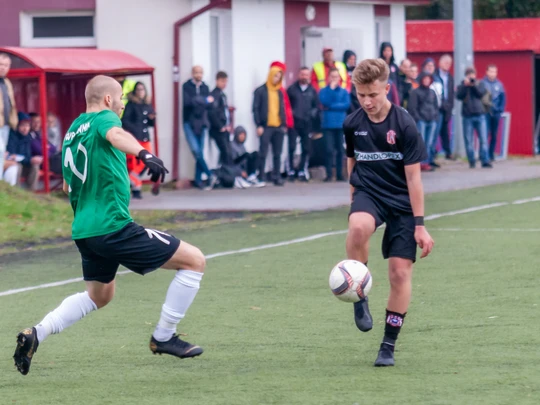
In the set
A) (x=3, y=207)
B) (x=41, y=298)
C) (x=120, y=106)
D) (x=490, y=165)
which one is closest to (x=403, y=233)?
(x=120, y=106)

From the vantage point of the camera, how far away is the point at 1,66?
1694 centimetres

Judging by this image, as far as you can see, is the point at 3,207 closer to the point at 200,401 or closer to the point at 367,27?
the point at 200,401

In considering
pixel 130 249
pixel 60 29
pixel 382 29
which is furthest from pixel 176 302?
pixel 382 29

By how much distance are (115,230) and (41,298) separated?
345 cm

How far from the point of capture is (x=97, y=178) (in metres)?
6.81

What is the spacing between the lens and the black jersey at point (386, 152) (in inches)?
274

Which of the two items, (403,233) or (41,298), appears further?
(41,298)

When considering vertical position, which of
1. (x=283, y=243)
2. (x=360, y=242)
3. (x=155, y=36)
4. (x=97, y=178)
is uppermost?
(x=155, y=36)

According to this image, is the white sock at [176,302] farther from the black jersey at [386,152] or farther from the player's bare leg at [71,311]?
the black jersey at [386,152]

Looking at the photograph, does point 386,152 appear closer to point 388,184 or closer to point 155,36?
point 388,184

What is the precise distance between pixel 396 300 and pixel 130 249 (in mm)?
1493

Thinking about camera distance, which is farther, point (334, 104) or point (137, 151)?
point (334, 104)

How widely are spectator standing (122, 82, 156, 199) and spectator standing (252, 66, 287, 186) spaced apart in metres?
2.31

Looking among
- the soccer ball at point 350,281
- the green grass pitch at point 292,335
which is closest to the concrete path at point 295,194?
the green grass pitch at point 292,335
